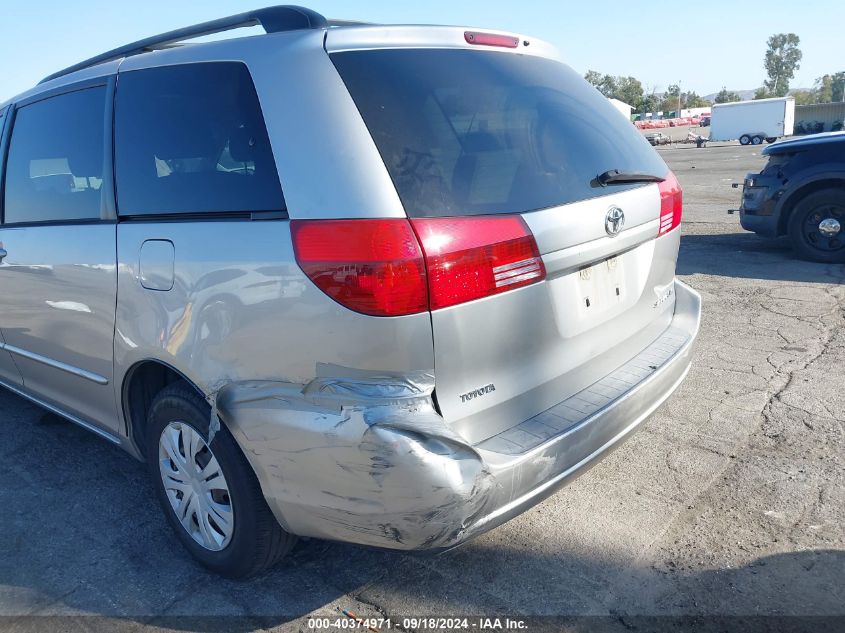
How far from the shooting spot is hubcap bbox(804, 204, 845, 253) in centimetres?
731

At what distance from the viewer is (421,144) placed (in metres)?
2.16

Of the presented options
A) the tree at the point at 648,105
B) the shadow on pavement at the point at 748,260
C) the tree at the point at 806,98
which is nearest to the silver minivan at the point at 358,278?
the shadow on pavement at the point at 748,260

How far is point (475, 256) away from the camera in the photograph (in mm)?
2072

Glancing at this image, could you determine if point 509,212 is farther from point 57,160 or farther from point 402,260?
point 57,160

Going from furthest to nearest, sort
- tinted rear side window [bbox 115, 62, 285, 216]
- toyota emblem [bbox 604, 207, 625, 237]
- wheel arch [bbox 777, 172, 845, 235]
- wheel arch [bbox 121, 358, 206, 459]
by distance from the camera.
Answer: wheel arch [bbox 777, 172, 845, 235] < wheel arch [bbox 121, 358, 206, 459] < toyota emblem [bbox 604, 207, 625, 237] < tinted rear side window [bbox 115, 62, 285, 216]

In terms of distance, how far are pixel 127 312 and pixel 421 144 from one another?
1.31m

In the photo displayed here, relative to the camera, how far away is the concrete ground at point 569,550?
2443 millimetres

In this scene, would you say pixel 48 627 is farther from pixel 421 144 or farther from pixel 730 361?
pixel 730 361

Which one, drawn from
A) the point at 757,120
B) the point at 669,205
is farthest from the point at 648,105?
the point at 669,205

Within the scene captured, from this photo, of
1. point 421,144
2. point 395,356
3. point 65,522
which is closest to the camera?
point 395,356

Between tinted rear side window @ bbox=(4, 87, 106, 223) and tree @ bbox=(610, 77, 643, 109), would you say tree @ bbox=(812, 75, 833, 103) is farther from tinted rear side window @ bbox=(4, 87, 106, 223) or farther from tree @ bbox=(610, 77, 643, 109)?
tinted rear side window @ bbox=(4, 87, 106, 223)

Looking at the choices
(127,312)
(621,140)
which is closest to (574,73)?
(621,140)

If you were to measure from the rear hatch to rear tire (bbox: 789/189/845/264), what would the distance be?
5581mm

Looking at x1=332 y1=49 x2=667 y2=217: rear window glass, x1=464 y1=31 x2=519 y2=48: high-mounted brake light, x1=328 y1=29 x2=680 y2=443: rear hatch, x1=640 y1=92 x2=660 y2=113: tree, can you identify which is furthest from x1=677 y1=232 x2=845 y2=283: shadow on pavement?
x1=640 y1=92 x2=660 y2=113: tree
